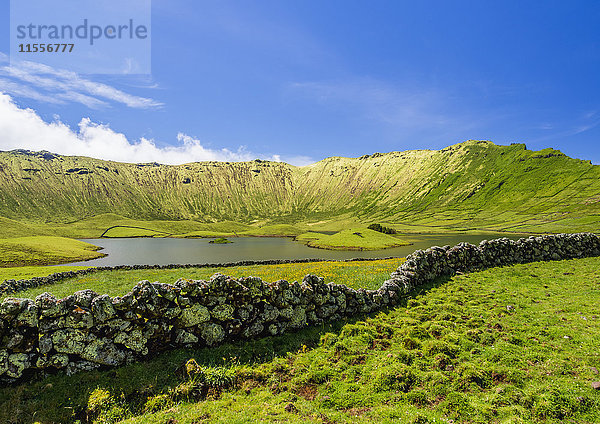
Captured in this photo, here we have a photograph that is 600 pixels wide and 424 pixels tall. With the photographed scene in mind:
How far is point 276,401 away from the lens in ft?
28.2

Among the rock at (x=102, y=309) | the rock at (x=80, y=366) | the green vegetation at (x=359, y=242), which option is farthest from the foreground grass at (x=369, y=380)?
the green vegetation at (x=359, y=242)

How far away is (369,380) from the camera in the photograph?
30.8ft

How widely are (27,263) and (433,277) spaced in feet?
279

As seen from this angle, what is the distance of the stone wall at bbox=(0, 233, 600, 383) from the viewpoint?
957 centimetres

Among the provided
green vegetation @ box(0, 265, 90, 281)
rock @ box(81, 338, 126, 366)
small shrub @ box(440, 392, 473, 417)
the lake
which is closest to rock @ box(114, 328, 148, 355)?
rock @ box(81, 338, 126, 366)

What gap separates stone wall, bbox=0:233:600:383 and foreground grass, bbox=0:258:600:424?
0.60m

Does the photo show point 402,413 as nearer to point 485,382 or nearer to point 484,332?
point 485,382

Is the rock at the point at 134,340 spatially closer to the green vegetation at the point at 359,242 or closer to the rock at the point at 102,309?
the rock at the point at 102,309

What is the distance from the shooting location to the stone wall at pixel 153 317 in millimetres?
9570

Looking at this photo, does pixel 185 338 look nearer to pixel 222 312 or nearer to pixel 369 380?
pixel 222 312

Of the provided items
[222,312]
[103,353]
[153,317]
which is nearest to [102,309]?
[103,353]

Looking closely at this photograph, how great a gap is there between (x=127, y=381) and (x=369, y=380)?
A: 8.68m

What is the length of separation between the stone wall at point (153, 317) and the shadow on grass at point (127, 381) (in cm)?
45

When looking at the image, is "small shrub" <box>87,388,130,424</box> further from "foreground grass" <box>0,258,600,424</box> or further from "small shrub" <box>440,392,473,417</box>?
"small shrub" <box>440,392,473,417</box>
